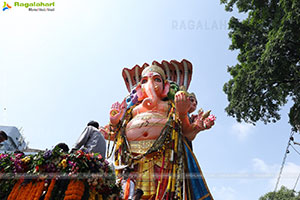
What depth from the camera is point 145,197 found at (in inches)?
233

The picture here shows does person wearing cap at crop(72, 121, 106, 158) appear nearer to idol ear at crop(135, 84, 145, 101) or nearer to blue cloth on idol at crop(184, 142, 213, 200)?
blue cloth on idol at crop(184, 142, 213, 200)

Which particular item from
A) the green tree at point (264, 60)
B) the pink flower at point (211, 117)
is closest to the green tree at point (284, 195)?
the green tree at point (264, 60)

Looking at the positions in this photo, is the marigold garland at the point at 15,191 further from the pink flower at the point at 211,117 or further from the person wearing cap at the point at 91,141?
the pink flower at the point at 211,117

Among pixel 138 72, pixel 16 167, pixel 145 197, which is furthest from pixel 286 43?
pixel 16 167

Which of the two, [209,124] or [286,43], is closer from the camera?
[209,124]

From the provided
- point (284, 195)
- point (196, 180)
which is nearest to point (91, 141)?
point (196, 180)

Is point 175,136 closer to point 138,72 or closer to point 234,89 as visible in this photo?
point 138,72

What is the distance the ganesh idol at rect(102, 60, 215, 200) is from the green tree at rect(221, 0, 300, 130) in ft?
8.68

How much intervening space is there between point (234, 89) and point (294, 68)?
1881 millimetres

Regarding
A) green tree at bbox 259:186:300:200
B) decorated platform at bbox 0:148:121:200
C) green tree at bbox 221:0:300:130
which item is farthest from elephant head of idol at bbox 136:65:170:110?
green tree at bbox 259:186:300:200

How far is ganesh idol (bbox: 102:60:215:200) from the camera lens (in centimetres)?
598

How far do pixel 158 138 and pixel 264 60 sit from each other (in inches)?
160

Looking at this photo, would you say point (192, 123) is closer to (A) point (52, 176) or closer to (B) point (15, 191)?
(A) point (52, 176)

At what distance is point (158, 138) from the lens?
632cm
